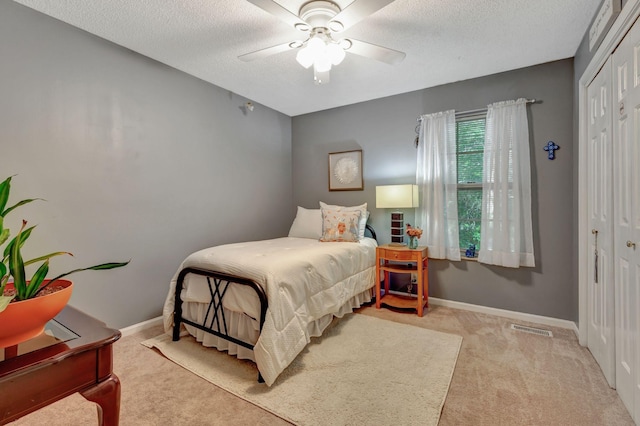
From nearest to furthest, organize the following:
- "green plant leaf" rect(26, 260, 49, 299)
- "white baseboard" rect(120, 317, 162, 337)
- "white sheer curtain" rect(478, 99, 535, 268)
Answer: "green plant leaf" rect(26, 260, 49, 299), "white baseboard" rect(120, 317, 162, 337), "white sheer curtain" rect(478, 99, 535, 268)

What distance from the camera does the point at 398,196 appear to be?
329 centimetres

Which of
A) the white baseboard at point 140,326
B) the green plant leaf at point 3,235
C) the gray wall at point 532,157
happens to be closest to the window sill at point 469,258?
the gray wall at point 532,157

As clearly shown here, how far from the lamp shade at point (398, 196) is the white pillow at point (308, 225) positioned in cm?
78

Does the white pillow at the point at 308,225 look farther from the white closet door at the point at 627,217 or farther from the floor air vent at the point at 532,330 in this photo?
the white closet door at the point at 627,217

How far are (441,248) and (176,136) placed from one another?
3.06 metres

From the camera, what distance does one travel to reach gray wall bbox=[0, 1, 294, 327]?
6.92 ft

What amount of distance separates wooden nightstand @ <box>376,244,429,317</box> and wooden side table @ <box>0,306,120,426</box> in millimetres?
2620

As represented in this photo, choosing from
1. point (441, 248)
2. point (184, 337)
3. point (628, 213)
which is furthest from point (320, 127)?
point (628, 213)

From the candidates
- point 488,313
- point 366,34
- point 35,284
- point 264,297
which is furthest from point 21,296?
point 488,313

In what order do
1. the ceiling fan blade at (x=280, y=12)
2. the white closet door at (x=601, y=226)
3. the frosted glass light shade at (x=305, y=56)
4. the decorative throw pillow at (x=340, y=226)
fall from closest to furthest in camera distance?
the ceiling fan blade at (x=280, y=12)
the white closet door at (x=601, y=226)
the frosted glass light shade at (x=305, y=56)
the decorative throw pillow at (x=340, y=226)

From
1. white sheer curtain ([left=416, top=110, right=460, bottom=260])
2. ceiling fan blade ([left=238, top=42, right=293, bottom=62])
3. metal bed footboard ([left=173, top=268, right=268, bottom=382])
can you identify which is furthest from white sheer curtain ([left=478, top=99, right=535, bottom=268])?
metal bed footboard ([left=173, top=268, right=268, bottom=382])

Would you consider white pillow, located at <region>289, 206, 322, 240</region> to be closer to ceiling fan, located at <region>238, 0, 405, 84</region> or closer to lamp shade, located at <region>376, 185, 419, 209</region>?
lamp shade, located at <region>376, 185, 419, 209</region>

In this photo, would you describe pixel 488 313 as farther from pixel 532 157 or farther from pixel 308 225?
pixel 308 225

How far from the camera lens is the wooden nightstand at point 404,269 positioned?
10.1ft
